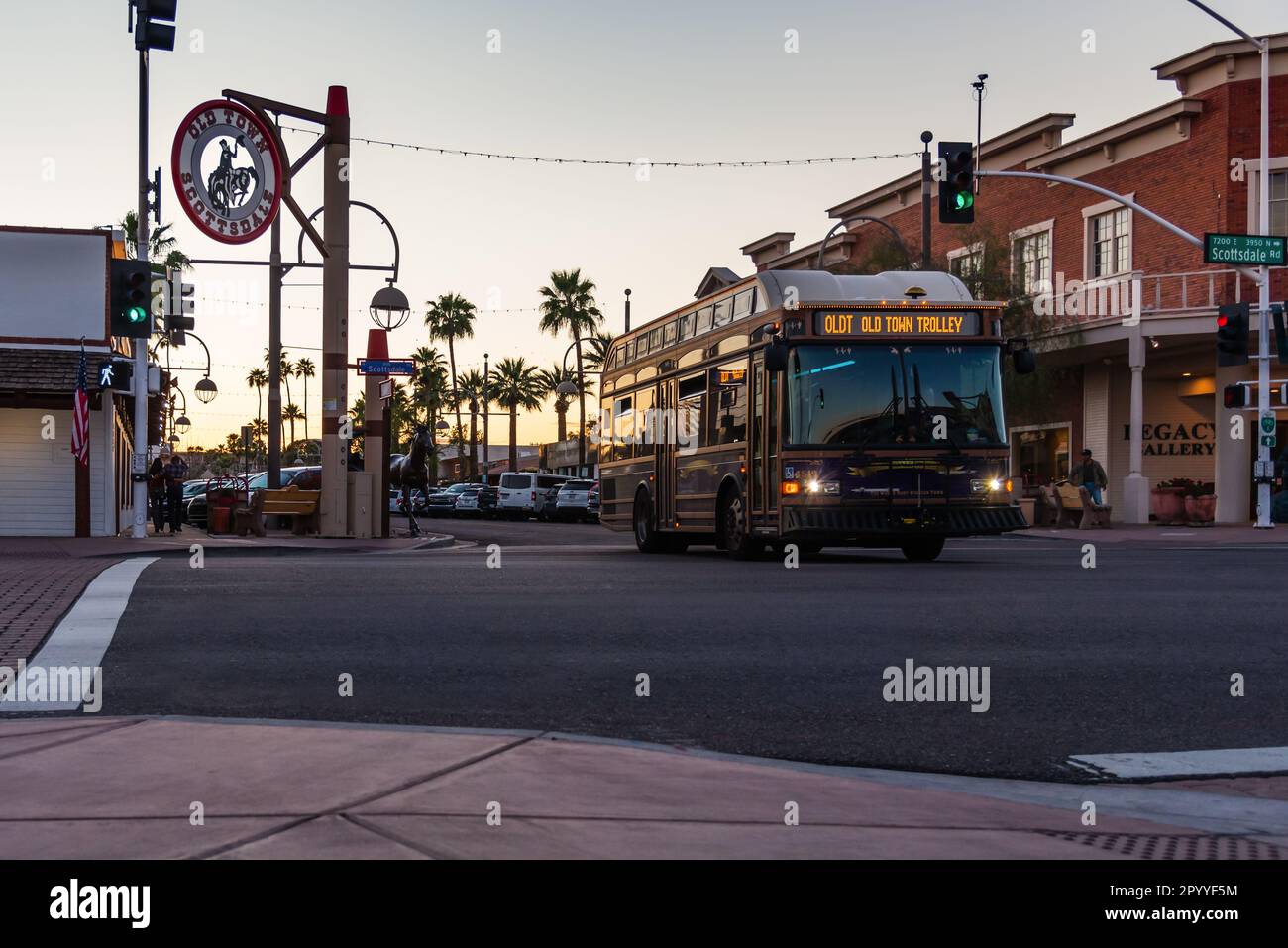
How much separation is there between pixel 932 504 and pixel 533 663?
10314 millimetres

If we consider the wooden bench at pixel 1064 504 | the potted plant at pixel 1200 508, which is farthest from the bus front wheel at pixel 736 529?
the potted plant at pixel 1200 508

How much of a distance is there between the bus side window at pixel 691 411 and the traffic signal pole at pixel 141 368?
10010 mm

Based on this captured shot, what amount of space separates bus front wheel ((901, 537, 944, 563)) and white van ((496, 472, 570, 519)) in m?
36.3

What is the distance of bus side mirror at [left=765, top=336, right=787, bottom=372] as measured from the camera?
690 inches

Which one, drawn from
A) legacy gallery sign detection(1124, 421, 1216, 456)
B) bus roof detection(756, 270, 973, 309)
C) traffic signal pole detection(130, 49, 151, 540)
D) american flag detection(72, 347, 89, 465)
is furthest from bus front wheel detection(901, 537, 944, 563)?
legacy gallery sign detection(1124, 421, 1216, 456)

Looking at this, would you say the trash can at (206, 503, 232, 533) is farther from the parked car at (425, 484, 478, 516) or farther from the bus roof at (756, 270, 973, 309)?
the parked car at (425, 484, 478, 516)

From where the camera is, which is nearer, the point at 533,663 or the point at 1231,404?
the point at 533,663

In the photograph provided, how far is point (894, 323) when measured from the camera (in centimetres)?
1808

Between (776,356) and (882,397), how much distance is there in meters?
1.51

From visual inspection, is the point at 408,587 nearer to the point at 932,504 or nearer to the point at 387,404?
the point at 932,504
